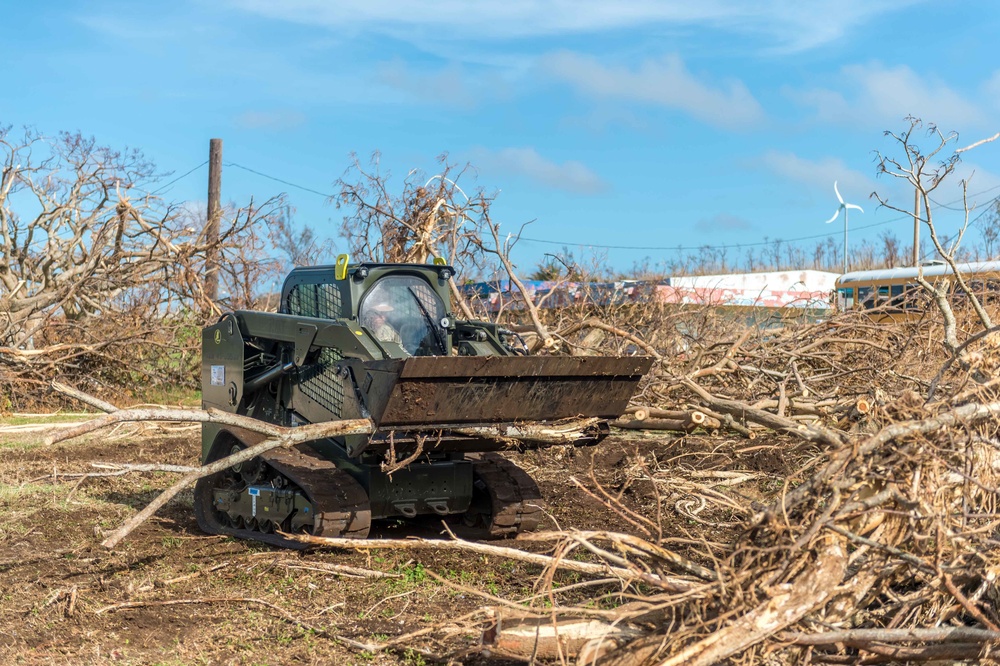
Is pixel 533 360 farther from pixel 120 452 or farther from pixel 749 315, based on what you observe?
pixel 120 452

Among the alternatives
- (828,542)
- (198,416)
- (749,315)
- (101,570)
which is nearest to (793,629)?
(828,542)

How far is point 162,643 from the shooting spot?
5.43 meters

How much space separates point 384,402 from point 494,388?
2.44 feet

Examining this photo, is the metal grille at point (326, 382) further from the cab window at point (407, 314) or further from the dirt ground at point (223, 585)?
the dirt ground at point (223, 585)

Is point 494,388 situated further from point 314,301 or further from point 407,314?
point 314,301

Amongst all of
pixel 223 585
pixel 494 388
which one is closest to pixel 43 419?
pixel 223 585

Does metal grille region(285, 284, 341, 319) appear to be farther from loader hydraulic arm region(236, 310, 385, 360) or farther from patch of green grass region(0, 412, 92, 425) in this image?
patch of green grass region(0, 412, 92, 425)

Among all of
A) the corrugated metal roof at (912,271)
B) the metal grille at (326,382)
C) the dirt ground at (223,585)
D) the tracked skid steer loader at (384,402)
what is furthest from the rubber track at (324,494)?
the corrugated metal roof at (912,271)

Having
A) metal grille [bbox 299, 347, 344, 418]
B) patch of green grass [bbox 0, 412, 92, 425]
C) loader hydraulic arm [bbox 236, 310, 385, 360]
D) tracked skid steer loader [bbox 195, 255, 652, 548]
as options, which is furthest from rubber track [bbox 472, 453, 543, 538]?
patch of green grass [bbox 0, 412, 92, 425]

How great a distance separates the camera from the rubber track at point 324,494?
715cm

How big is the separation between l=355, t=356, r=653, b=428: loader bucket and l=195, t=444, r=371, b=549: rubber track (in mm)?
835

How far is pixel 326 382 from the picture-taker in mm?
7676

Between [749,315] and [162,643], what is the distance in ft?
28.7

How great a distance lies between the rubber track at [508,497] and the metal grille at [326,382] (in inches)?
48.7
